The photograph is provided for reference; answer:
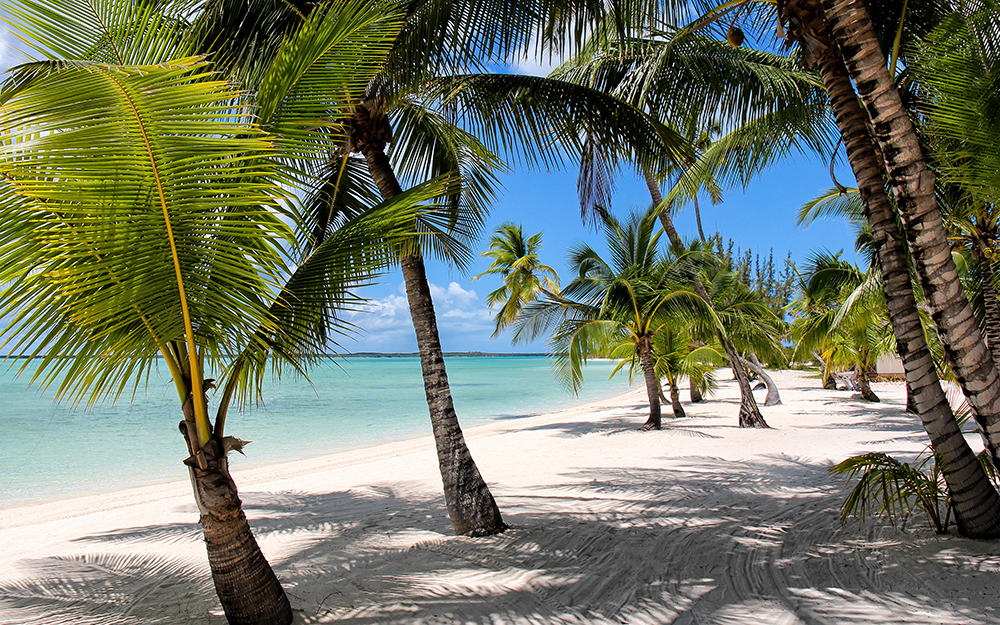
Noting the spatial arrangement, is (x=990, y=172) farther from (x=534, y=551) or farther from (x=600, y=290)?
(x=600, y=290)

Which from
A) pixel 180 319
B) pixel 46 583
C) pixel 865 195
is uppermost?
pixel 865 195

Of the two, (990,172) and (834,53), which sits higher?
(834,53)

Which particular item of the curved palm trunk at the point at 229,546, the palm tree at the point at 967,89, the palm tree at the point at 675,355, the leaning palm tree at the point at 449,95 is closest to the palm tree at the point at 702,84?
the leaning palm tree at the point at 449,95

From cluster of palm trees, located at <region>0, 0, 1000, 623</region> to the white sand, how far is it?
53cm

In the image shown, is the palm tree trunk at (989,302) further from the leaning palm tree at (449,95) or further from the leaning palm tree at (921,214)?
the leaning palm tree at (449,95)

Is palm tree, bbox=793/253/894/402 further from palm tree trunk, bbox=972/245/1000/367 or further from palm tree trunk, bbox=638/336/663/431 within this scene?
palm tree trunk, bbox=638/336/663/431

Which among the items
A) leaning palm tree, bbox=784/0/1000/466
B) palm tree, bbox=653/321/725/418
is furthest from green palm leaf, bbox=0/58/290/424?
palm tree, bbox=653/321/725/418

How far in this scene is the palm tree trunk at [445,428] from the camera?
170 inches

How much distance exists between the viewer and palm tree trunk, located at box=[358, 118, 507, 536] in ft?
14.2

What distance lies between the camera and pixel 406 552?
4078 mm

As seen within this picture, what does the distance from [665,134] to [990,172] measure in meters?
2.21

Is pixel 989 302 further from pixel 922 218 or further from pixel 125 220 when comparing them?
pixel 125 220

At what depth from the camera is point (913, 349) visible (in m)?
3.39

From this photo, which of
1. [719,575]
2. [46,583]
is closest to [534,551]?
[719,575]
